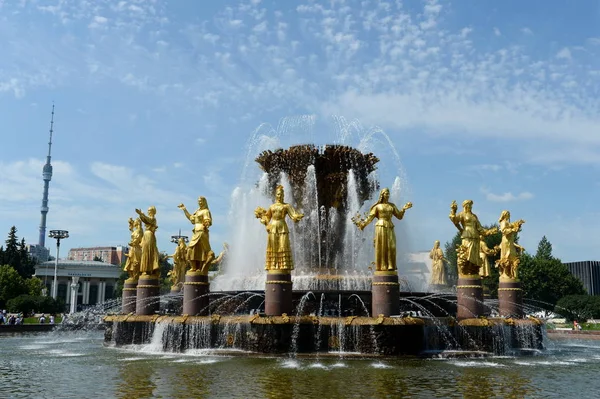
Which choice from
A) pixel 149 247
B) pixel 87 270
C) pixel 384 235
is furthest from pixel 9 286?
pixel 384 235

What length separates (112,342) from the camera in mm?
23312

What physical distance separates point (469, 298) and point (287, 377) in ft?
31.3

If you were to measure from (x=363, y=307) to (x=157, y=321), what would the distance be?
6.90 meters

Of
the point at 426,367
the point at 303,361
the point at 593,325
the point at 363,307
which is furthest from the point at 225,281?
the point at 593,325

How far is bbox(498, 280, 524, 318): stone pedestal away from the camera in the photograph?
78.1 feet

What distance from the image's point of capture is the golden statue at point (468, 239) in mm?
21141

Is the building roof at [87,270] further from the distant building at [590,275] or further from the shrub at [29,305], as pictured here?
the distant building at [590,275]

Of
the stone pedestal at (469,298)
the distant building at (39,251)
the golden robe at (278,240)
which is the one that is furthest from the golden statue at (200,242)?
the distant building at (39,251)

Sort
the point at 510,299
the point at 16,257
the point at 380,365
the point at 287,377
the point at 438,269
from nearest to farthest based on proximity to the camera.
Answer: the point at 287,377, the point at 380,365, the point at 510,299, the point at 438,269, the point at 16,257

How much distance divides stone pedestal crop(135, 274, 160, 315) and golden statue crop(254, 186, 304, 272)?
6.41 m

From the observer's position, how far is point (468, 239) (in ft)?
70.0

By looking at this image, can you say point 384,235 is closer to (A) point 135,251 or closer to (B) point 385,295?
(B) point 385,295

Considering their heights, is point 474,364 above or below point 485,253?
below

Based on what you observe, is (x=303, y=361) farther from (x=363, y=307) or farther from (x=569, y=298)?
(x=569, y=298)
